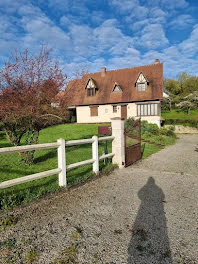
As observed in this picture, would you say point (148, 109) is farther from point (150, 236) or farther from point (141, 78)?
point (150, 236)

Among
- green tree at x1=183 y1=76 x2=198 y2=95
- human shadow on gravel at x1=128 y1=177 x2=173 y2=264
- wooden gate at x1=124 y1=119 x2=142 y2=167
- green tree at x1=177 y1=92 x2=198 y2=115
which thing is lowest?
human shadow on gravel at x1=128 y1=177 x2=173 y2=264

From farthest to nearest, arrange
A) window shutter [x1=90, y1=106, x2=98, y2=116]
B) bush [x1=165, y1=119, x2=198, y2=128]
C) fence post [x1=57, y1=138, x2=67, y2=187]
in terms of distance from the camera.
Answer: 1. window shutter [x1=90, y1=106, x2=98, y2=116]
2. bush [x1=165, y1=119, x2=198, y2=128]
3. fence post [x1=57, y1=138, x2=67, y2=187]

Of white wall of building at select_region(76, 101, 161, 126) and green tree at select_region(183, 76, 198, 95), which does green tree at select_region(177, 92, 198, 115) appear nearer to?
green tree at select_region(183, 76, 198, 95)

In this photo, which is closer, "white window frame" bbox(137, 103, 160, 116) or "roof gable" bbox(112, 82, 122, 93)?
"white window frame" bbox(137, 103, 160, 116)

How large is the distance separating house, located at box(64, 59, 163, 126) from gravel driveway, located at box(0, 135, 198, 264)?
19.4 m

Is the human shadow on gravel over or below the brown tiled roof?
below

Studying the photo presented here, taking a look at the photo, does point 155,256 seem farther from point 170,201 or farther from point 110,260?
point 170,201

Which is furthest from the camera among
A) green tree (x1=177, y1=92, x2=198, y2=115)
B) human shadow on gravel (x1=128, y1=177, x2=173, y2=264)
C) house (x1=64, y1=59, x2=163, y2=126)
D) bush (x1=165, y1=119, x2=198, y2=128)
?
green tree (x1=177, y1=92, x2=198, y2=115)

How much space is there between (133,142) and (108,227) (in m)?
6.15

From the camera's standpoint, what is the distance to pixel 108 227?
131 inches

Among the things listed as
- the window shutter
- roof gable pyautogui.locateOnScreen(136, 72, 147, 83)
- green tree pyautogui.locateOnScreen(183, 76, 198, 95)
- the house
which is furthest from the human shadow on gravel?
green tree pyautogui.locateOnScreen(183, 76, 198, 95)

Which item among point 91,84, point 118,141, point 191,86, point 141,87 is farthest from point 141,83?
point 191,86

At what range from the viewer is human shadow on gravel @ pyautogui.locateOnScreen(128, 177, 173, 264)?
8.46 feet

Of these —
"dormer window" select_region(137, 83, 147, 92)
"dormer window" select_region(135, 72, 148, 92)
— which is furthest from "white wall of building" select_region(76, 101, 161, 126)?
"dormer window" select_region(135, 72, 148, 92)
